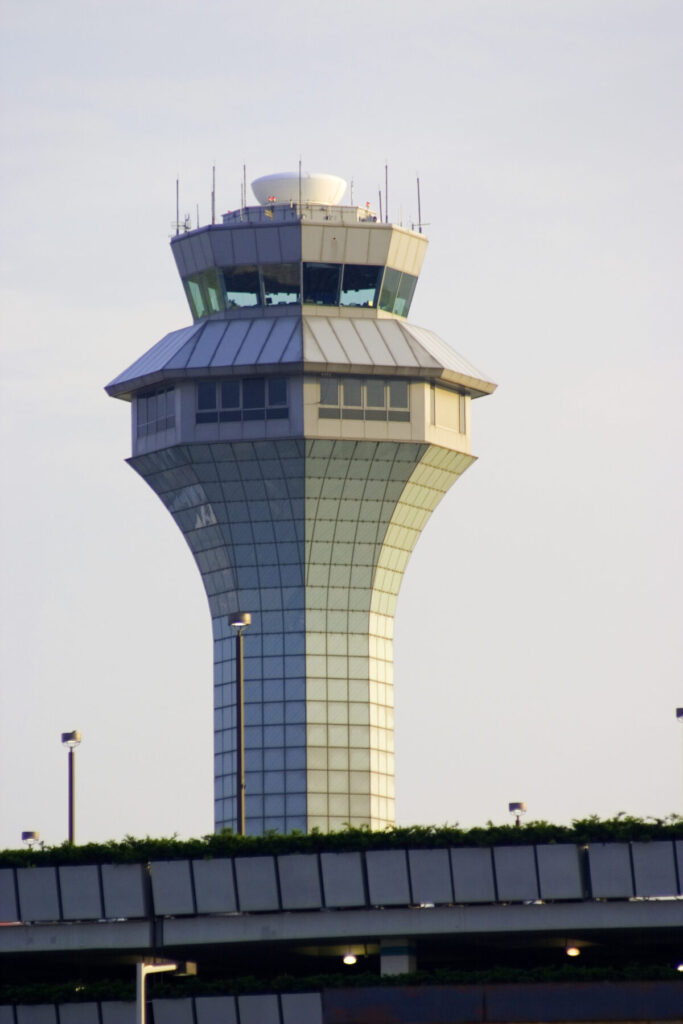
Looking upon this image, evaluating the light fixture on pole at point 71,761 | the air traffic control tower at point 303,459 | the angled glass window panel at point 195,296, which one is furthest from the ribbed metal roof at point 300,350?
the light fixture on pole at point 71,761

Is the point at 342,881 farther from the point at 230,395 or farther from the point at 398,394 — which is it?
the point at 398,394

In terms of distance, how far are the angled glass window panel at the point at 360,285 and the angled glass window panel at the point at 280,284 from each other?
2736mm

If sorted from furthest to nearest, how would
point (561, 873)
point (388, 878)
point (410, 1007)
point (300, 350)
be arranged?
point (300, 350) → point (388, 878) → point (561, 873) → point (410, 1007)

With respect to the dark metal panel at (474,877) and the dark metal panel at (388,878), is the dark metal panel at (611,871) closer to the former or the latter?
the dark metal panel at (474,877)

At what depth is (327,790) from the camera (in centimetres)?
13400

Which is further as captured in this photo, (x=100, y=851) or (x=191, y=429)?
(x=191, y=429)

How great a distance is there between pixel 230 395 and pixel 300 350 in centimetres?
464

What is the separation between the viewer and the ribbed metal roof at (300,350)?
130 m

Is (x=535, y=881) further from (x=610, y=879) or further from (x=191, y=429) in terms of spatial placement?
(x=191, y=429)

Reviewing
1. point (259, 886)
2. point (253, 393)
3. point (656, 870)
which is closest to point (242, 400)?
point (253, 393)

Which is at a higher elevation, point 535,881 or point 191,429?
point 191,429

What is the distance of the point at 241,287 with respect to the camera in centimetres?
13550

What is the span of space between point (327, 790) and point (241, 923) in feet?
156

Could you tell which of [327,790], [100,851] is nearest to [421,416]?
[327,790]
